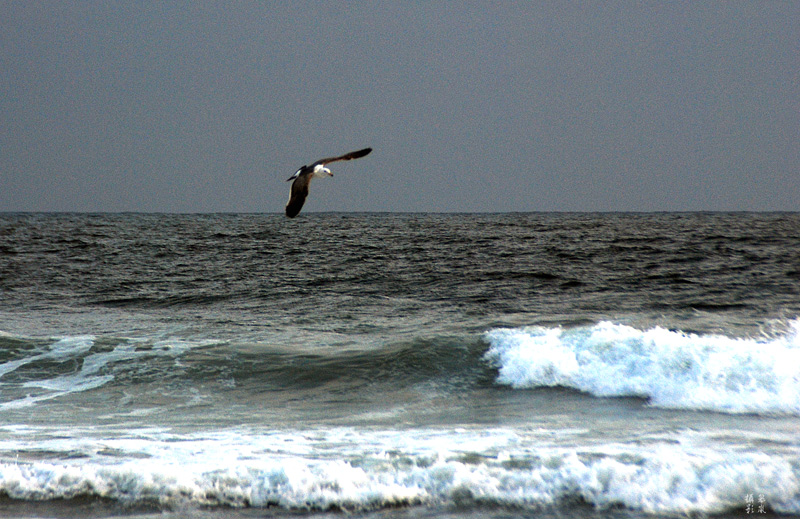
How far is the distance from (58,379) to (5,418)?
6.82 feet

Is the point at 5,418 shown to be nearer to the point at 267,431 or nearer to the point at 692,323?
the point at 267,431

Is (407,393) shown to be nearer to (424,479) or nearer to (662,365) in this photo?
(662,365)

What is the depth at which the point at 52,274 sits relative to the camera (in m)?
20.7

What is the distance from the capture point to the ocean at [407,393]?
197 inches

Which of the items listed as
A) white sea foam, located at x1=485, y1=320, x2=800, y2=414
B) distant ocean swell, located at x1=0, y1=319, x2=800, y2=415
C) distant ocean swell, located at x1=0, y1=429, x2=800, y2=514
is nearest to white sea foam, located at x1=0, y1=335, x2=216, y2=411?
distant ocean swell, located at x1=0, y1=319, x2=800, y2=415

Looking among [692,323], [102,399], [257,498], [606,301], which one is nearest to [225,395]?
[102,399]
